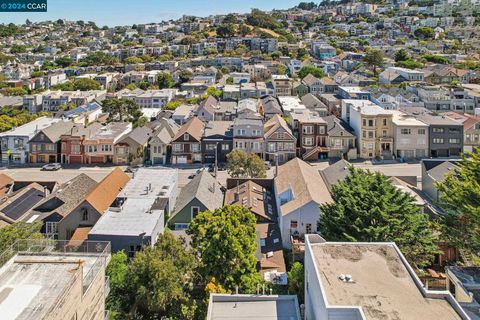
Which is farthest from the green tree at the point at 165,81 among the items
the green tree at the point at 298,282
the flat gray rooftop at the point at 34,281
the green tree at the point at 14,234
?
the flat gray rooftop at the point at 34,281

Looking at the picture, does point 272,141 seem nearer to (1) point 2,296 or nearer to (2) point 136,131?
(2) point 136,131

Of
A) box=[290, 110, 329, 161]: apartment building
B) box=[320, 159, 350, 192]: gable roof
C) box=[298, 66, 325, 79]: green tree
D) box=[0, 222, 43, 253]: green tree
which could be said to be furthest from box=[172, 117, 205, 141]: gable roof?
box=[298, 66, 325, 79]: green tree

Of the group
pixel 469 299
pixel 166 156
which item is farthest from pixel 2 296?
pixel 166 156

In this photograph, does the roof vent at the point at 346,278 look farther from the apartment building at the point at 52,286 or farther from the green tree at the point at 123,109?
the green tree at the point at 123,109

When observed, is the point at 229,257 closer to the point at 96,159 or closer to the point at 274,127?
the point at 274,127

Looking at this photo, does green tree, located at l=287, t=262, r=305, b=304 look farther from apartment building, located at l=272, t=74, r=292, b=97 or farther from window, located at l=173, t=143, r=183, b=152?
apartment building, located at l=272, t=74, r=292, b=97

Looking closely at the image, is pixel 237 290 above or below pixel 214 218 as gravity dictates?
below
